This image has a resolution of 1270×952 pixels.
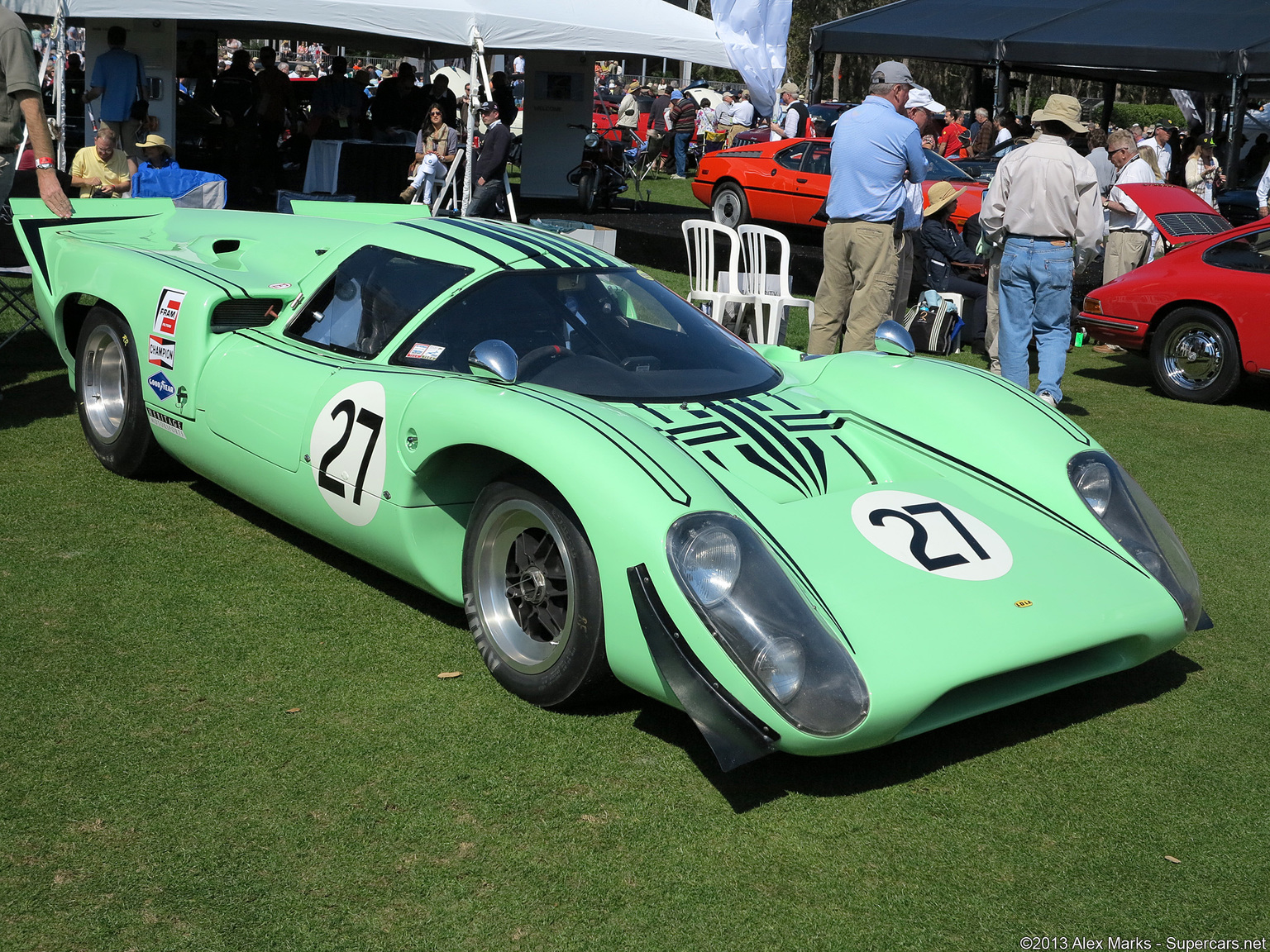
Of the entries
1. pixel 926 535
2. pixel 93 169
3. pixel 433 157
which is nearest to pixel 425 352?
pixel 926 535

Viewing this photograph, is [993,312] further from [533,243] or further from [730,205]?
[730,205]

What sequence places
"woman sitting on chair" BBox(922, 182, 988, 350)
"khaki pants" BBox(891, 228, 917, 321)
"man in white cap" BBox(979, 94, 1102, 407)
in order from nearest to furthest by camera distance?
"man in white cap" BBox(979, 94, 1102, 407)
"khaki pants" BBox(891, 228, 917, 321)
"woman sitting on chair" BBox(922, 182, 988, 350)

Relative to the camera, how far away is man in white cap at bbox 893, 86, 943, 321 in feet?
25.6

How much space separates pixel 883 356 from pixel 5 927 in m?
3.31

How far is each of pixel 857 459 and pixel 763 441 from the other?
1.06 feet

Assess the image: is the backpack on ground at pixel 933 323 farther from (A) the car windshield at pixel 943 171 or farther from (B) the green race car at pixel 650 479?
(B) the green race car at pixel 650 479

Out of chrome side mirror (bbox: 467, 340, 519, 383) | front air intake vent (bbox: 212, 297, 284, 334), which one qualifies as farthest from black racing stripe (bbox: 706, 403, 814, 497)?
front air intake vent (bbox: 212, 297, 284, 334)

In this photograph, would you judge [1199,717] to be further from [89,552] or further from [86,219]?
[86,219]

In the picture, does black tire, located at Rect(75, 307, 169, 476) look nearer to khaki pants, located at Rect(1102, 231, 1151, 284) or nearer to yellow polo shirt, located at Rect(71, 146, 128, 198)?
yellow polo shirt, located at Rect(71, 146, 128, 198)

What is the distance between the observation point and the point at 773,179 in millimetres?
14773

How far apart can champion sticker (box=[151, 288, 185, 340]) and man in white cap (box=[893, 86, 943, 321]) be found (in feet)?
14.9

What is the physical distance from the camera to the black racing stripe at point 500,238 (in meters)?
4.43

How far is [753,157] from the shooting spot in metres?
15.2

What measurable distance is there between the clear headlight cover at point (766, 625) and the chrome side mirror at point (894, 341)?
1858mm
